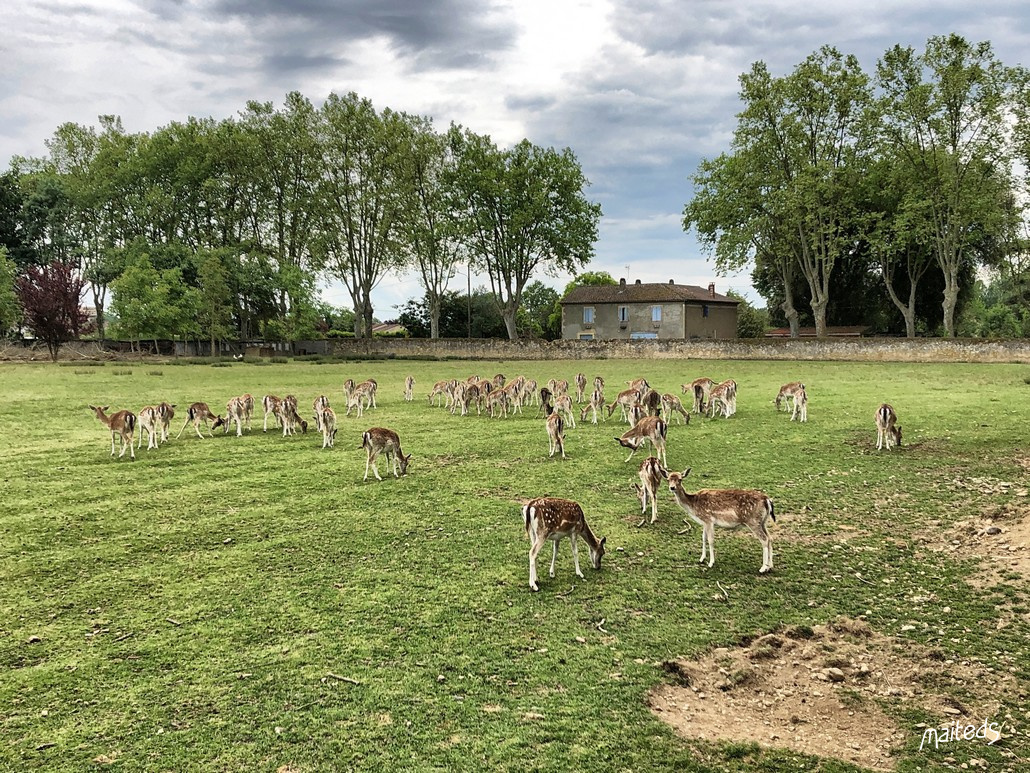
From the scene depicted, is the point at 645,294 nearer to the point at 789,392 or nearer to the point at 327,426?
the point at 789,392

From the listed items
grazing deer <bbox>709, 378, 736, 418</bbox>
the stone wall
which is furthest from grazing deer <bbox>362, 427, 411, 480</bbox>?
the stone wall

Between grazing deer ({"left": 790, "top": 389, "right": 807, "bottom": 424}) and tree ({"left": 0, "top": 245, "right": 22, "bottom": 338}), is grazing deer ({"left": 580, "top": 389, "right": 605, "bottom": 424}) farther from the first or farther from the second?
tree ({"left": 0, "top": 245, "right": 22, "bottom": 338})

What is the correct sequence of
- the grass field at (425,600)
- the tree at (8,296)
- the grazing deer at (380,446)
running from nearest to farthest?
the grass field at (425,600)
the grazing deer at (380,446)
the tree at (8,296)

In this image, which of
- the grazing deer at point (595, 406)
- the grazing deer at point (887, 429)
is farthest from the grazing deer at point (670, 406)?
the grazing deer at point (887, 429)

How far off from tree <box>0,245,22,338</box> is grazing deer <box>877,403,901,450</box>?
2734 inches

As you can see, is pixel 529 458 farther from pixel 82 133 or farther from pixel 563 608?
pixel 82 133

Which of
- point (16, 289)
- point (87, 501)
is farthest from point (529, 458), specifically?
point (16, 289)

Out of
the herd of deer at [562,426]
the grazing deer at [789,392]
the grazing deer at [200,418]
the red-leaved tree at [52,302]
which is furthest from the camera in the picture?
the red-leaved tree at [52,302]

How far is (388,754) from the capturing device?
413 centimetres

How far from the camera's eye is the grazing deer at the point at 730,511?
23.3ft

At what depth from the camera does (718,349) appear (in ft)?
167

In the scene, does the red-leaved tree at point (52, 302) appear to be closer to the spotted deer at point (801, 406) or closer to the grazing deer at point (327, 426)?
the grazing deer at point (327, 426)

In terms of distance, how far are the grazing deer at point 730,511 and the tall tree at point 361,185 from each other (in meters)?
58.5

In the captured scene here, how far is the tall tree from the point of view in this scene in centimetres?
5944
